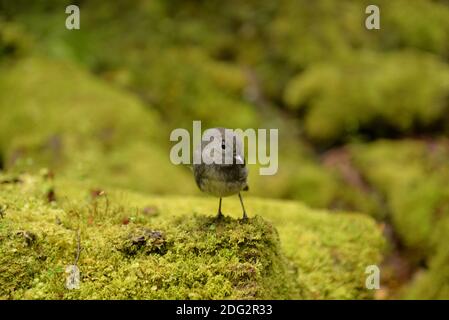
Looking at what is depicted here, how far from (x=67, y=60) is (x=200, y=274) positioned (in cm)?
885

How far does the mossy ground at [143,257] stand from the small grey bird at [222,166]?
0.35m

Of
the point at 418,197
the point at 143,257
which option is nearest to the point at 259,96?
the point at 418,197

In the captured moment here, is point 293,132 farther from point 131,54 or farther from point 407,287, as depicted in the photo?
point 407,287

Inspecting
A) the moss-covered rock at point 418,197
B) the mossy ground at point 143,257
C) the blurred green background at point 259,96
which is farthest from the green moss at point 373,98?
the mossy ground at point 143,257

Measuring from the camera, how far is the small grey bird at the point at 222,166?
12.5 feet

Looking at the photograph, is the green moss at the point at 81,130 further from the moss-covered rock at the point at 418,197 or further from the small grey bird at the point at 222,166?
the small grey bird at the point at 222,166

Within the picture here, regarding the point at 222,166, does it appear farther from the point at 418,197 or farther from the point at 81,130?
the point at 81,130

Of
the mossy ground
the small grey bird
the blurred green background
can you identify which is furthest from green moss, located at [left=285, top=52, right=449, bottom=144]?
the small grey bird

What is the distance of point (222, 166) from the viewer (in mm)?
3805

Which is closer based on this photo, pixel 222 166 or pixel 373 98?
pixel 222 166

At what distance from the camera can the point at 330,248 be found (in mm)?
5430

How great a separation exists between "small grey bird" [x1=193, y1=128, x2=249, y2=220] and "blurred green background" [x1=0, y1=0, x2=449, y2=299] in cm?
328

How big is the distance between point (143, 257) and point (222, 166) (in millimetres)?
867

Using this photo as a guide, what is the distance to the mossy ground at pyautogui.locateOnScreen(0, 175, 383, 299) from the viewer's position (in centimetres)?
346
